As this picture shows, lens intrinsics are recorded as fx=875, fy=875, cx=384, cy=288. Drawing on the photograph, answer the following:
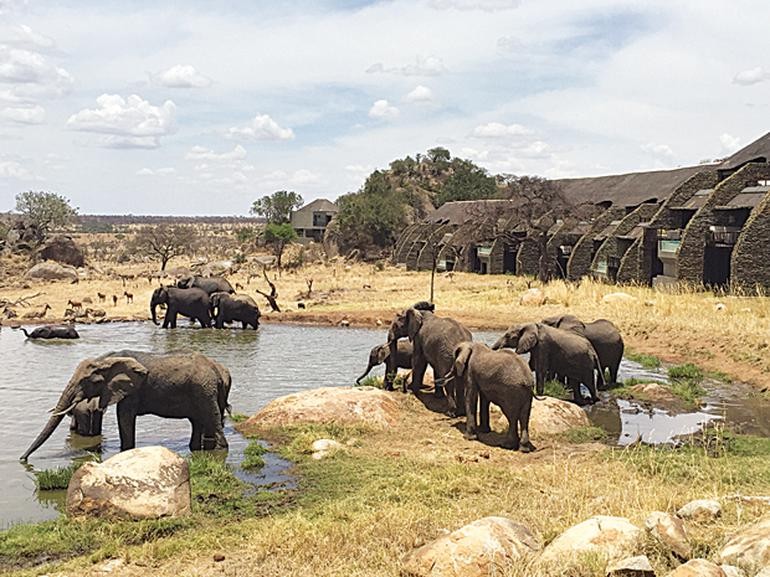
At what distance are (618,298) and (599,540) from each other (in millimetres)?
27381

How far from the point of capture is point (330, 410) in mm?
15641

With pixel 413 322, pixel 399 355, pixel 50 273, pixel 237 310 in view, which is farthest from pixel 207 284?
pixel 50 273

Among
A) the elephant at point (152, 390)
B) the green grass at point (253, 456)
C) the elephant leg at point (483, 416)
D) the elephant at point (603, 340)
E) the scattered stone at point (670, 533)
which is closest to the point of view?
the scattered stone at point (670, 533)

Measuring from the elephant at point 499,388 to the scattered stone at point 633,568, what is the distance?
664cm

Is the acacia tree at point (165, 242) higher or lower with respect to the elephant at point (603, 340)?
higher

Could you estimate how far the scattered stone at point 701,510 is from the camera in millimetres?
8766

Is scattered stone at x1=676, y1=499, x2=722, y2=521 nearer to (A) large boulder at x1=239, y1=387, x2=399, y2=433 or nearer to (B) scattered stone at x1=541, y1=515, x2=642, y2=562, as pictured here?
(B) scattered stone at x1=541, y1=515, x2=642, y2=562

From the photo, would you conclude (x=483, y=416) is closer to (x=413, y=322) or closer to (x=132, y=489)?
(x=413, y=322)

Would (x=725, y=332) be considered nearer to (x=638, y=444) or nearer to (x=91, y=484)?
(x=638, y=444)

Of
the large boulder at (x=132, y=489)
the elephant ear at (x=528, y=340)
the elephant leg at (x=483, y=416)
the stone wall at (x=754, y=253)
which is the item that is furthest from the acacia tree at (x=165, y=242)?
the large boulder at (x=132, y=489)

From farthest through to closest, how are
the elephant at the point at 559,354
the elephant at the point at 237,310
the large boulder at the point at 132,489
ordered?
the elephant at the point at 237,310 → the elephant at the point at 559,354 → the large boulder at the point at 132,489

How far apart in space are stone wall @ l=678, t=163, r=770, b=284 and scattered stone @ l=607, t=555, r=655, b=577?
34175 mm

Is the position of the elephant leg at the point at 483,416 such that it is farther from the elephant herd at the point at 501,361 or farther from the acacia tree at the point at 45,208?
the acacia tree at the point at 45,208

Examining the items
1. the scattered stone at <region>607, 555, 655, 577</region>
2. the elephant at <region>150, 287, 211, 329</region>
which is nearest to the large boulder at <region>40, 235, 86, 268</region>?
the elephant at <region>150, 287, 211, 329</region>
